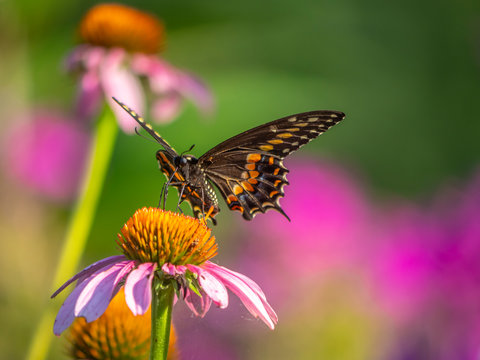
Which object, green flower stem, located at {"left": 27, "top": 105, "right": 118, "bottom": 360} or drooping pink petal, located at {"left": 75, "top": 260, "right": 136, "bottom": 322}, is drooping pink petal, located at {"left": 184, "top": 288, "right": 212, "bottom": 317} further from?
green flower stem, located at {"left": 27, "top": 105, "right": 118, "bottom": 360}

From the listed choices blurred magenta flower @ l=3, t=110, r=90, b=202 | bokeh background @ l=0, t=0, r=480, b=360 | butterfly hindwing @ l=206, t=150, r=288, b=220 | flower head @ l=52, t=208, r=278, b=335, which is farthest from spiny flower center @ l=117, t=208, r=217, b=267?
blurred magenta flower @ l=3, t=110, r=90, b=202

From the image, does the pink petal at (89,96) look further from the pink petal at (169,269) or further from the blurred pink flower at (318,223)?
the pink petal at (169,269)

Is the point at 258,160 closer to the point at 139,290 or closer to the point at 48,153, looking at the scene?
the point at 139,290

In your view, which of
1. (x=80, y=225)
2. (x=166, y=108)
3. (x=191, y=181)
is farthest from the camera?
(x=166, y=108)

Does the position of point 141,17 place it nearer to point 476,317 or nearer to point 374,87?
point 476,317

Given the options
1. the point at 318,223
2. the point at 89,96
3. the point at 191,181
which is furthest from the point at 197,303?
the point at 318,223

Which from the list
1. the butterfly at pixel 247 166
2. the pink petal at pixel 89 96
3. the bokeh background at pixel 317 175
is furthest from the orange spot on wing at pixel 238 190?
the pink petal at pixel 89 96

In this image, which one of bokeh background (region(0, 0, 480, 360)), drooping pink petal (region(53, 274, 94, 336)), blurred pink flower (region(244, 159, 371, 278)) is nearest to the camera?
drooping pink petal (region(53, 274, 94, 336))
